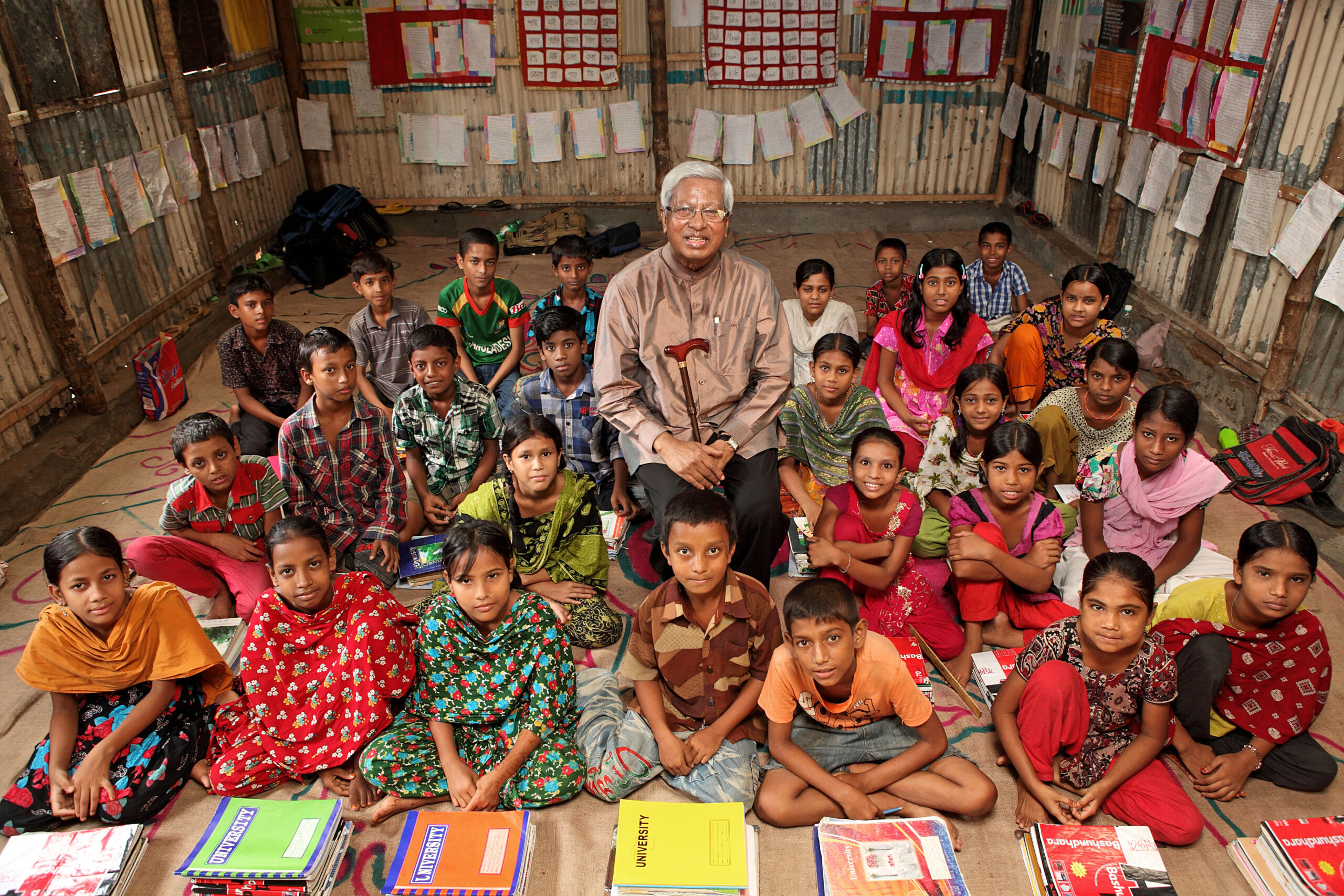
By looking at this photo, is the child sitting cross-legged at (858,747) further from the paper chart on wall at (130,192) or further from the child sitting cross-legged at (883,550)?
the paper chart on wall at (130,192)

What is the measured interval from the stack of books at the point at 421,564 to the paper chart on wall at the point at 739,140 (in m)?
4.86

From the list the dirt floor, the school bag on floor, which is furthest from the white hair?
the school bag on floor

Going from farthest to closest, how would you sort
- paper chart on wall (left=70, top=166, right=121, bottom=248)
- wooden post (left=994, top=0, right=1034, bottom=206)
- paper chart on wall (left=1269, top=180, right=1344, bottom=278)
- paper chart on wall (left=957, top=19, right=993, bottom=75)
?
1. paper chart on wall (left=957, top=19, right=993, bottom=75)
2. wooden post (left=994, top=0, right=1034, bottom=206)
3. paper chart on wall (left=70, top=166, right=121, bottom=248)
4. paper chart on wall (left=1269, top=180, right=1344, bottom=278)

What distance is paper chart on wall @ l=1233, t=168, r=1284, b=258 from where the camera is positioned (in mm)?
3691

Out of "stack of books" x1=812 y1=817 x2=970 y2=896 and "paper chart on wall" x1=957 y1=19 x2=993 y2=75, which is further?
"paper chart on wall" x1=957 y1=19 x2=993 y2=75

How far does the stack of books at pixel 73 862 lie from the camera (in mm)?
1864

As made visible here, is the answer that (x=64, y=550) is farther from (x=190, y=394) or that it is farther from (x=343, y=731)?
(x=190, y=394)

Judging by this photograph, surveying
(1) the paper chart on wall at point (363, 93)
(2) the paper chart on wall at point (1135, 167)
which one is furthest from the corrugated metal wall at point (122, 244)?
(2) the paper chart on wall at point (1135, 167)

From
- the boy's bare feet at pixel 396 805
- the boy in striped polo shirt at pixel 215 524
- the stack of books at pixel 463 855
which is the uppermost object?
the boy in striped polo shirt at pixel 215 524

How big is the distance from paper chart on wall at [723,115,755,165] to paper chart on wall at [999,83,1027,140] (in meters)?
1.98

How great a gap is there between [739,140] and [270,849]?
6.23 metres

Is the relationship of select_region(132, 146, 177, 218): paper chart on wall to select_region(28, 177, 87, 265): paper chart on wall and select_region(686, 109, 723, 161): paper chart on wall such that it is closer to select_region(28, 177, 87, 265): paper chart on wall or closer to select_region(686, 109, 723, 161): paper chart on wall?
select_region(28, 177, 87, 265): paper chart on wall

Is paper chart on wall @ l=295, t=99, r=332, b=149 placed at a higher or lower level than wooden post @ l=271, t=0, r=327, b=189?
lower

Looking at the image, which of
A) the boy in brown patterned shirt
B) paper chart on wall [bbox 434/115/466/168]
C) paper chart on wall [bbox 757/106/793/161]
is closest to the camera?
the boy in brown patterned shirt
